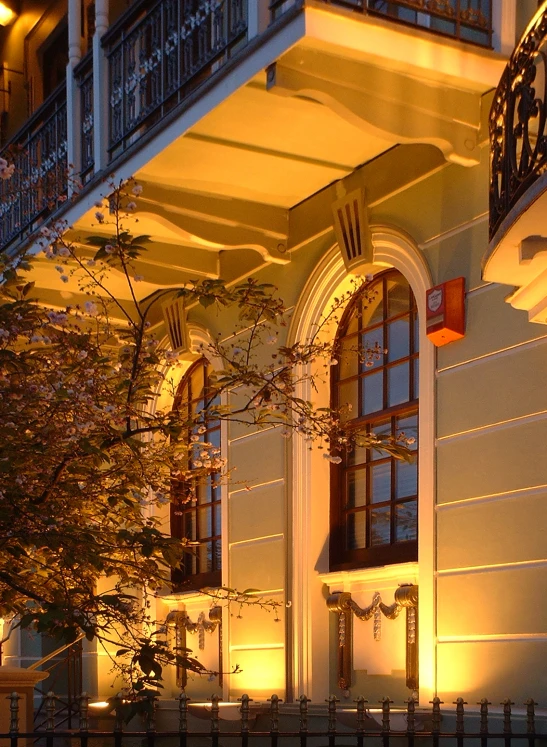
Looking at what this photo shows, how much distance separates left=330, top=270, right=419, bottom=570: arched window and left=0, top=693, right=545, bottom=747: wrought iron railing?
1256 millimetres

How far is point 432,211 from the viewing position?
29.1 ft

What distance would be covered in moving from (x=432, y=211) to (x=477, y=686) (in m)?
3.34

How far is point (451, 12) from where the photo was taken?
7.98m

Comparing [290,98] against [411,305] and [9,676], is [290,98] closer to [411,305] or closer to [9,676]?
[411,305]

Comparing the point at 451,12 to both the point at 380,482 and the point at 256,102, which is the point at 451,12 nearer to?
the point at 256,102

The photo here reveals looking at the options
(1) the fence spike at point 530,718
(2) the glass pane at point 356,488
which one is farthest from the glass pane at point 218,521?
(1) the fence spike at point 530,718

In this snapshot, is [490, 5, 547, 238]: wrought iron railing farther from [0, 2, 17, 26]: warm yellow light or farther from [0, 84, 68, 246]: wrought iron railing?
[0, 2, 17, 26]: warm yellow light

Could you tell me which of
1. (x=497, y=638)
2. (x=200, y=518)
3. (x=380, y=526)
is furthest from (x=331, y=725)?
(x=200, y=518)

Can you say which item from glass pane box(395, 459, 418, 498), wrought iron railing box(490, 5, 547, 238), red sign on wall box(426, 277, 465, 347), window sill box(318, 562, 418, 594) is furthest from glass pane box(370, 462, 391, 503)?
wrought iron railing box(490, 5, 547, 238)

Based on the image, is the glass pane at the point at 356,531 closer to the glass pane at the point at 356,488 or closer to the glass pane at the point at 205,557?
the glass pane at the point at 356,488

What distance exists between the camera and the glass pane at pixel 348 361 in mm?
10047

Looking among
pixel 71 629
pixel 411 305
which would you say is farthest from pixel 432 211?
pixel 71 629

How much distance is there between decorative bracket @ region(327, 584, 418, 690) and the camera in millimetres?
8727

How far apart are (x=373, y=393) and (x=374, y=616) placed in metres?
1.75
